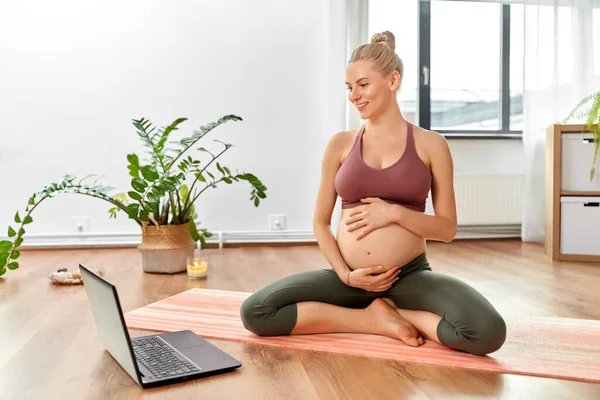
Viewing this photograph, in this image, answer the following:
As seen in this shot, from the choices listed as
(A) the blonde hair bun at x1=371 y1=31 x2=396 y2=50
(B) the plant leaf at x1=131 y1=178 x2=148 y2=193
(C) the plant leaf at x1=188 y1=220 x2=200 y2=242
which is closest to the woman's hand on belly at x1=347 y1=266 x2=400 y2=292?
(A) the blonde hair bun at x1=371 y1=31 x2=396 y2=50

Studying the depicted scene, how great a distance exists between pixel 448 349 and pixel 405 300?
200mm

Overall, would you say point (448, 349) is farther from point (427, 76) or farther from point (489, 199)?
point (427, 76)

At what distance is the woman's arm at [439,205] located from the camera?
203 cm

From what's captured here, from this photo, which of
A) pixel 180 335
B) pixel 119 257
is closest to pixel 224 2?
pixel 119 257

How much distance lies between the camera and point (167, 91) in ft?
14.9

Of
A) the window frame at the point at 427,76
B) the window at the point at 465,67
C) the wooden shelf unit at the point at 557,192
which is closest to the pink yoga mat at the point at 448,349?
the wooden shelf unit at the point at 557,192

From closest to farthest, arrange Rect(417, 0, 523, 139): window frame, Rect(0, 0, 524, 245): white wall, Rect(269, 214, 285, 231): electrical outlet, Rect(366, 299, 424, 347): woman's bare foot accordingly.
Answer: Rect(366, 299, 424, 347): woman's bare foot < Rect(0, 0, 524, 245): white wall < Rect(269, 214, 285, 231): electrical outlet < Rect(417, 0, 523, 139): window frame

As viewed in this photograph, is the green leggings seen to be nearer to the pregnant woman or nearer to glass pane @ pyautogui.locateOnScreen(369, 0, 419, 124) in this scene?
the pregnant woman

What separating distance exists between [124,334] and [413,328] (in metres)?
0.93

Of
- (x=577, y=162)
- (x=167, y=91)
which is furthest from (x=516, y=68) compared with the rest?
(x=167, y=91)

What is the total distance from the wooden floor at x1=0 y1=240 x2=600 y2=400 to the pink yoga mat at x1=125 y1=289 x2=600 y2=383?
0.19 feet

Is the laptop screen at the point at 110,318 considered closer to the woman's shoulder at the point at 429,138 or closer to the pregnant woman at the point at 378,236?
the pregnant woman at the point at 378,236

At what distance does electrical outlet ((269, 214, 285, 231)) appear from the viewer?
467cm

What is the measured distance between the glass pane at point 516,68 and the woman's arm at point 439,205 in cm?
335
